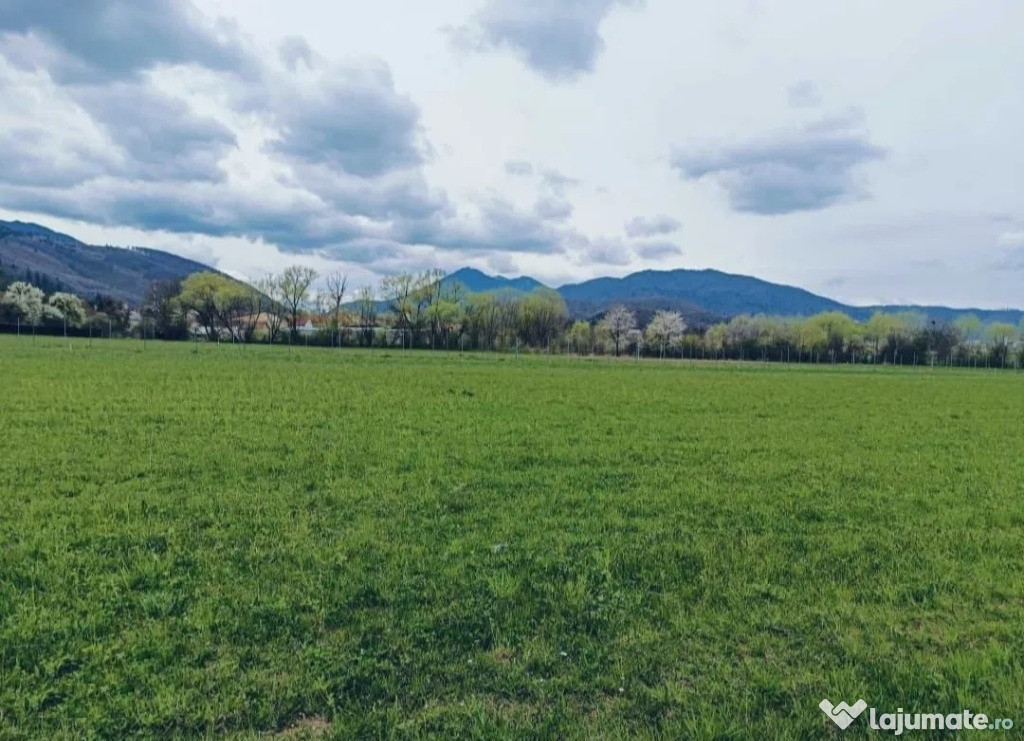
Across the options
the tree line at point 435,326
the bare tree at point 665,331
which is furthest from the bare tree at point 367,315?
the bare tree at point 665,331

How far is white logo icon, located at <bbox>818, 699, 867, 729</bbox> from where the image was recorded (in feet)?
14.1

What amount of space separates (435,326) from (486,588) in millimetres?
120546

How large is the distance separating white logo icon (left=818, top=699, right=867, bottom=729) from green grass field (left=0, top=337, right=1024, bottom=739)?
8 centimetres

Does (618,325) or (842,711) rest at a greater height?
(618,325)

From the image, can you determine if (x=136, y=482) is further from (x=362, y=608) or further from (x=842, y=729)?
(x=842, y=729)

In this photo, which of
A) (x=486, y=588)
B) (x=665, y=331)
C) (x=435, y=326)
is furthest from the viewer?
(x=665, y=331)

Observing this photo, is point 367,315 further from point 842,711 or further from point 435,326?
point 842,711

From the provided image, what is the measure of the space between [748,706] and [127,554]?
6.75 meters

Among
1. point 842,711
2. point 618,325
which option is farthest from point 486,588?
point 618,325

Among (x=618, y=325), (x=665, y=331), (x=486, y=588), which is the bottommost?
(x=486, y=588)

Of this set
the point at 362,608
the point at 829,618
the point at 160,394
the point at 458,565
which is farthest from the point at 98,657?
the point at 160,394

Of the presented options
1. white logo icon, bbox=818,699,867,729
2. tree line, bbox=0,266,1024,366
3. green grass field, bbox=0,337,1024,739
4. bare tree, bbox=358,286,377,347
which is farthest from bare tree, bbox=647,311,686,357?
white logo icon, bbox=818,699,867,729

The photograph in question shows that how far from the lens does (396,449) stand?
13.1 meters

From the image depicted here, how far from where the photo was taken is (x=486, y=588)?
6.26 metres
